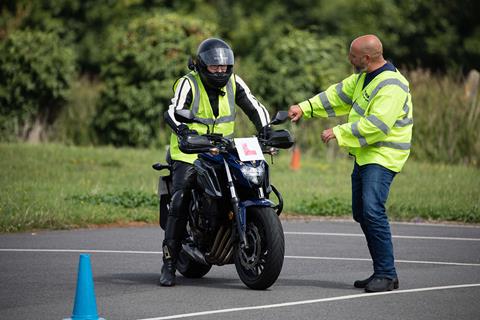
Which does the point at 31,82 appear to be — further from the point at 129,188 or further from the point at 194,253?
the point at 194,253

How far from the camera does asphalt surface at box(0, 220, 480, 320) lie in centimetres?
977

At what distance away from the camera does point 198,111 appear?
11.2 meters

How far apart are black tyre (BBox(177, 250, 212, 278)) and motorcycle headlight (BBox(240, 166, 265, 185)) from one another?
1343 millimetres

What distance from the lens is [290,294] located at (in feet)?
34.5

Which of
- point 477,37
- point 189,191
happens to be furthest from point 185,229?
point 477,37

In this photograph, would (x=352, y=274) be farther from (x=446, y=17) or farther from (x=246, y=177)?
(x=446, y=17)

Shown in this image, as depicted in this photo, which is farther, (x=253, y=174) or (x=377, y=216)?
(x=377, y=216)

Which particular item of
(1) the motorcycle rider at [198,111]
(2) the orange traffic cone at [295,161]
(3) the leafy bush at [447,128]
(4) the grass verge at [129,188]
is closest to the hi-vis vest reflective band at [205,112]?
(1) the motorcycle rider at [198,111]

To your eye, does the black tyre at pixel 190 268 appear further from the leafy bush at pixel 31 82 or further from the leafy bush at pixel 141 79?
the leafy bush at pixel 31 82

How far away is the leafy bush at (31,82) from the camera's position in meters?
25.8

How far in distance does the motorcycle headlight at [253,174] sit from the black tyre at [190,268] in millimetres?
1343

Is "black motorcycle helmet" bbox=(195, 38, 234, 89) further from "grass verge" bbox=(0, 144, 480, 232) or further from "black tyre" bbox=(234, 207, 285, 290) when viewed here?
"grass verge" bbox=(0, 144, 480, 232)

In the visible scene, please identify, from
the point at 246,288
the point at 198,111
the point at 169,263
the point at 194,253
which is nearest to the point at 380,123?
the point at 198,111

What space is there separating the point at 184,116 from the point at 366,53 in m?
1.64
